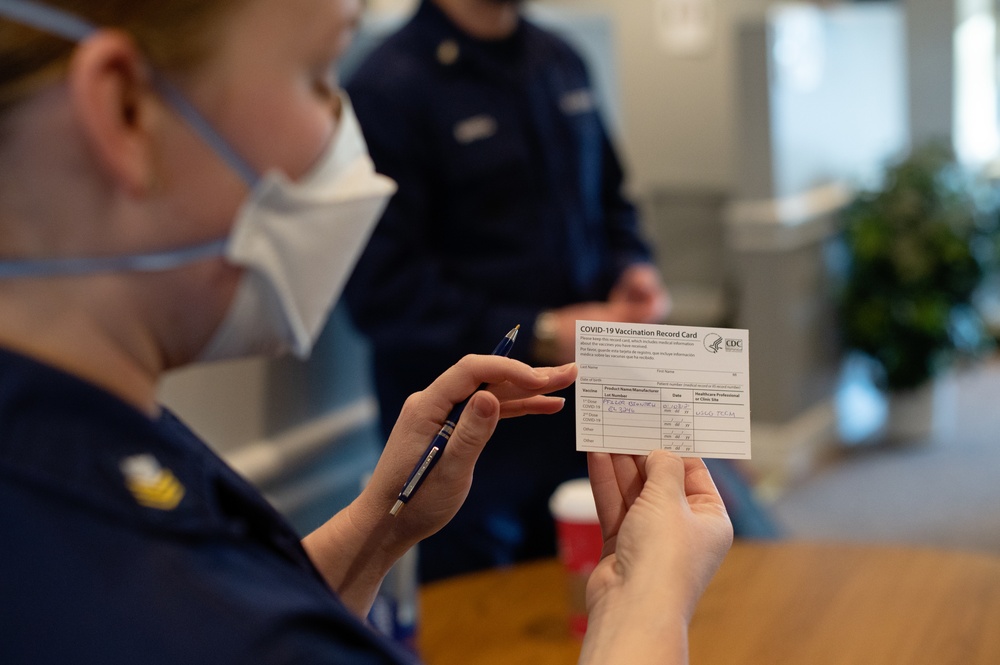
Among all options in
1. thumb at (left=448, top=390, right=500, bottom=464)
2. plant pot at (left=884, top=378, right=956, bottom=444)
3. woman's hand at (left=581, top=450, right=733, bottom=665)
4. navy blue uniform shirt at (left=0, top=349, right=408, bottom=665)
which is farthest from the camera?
plant pot at (left=884, top=378, right=956, bottom=444)

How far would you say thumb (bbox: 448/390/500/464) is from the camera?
76 cm

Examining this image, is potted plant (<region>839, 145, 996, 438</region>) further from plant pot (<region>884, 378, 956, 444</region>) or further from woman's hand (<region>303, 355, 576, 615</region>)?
woman's hand (<region>303, 355, 576, 615</region>)

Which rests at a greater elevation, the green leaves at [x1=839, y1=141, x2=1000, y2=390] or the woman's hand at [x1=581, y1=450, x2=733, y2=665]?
the woman's hand at [x1=581, y1=450, x2=733, y2=665]

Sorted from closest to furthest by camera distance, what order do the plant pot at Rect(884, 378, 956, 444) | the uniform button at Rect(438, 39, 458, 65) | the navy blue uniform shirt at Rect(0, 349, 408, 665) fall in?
the navy blue uniform shirt at Rect(0, 349, 408, 665) → the uniform button at Rect(438, 39, 458, 65) → the plant pot at Rect(884, 378, 956, 444)

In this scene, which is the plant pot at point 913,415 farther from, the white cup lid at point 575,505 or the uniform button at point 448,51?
the white cup lid at point 575,505

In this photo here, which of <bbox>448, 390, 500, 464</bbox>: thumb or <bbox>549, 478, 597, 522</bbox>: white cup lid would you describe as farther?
<bbox>549, 478, 597, 522</bbox>: white cup lid

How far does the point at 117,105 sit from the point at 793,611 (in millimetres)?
973

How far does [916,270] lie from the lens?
405 centimetres

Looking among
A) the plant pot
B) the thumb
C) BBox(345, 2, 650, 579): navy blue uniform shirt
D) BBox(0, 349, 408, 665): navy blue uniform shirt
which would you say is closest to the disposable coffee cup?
BBox(345, 2, 650, 579): navy blue uniform shirt

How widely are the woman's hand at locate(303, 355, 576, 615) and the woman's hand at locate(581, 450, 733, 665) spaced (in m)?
0.09

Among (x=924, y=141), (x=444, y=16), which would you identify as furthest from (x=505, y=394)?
(x=924, y=141)

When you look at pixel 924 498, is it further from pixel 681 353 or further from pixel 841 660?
pixel 681 353

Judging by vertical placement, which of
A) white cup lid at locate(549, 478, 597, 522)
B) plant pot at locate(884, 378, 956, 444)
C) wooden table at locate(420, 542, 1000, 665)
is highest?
white cup lid at locate(549, 478, 597, 522)

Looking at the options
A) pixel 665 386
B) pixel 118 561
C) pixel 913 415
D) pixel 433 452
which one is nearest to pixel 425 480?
pixel 433 452
